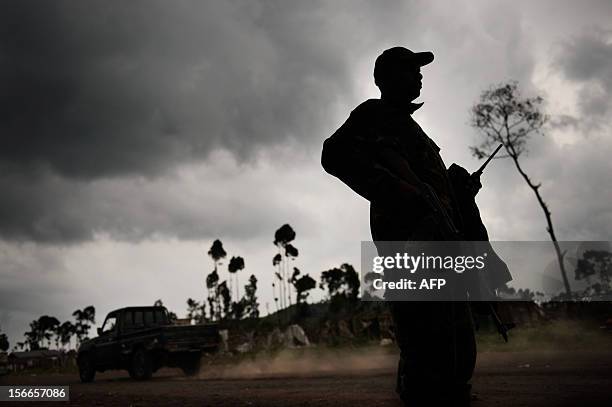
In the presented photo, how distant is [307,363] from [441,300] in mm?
17414

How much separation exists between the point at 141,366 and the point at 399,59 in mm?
15662

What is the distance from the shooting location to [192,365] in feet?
57.7

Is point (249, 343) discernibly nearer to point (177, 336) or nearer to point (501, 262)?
point (177, 336)

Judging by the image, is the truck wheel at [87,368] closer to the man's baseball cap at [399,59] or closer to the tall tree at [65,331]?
the man's baseball cap at [399,59]

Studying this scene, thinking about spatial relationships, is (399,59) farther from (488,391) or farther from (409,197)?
(488,391)

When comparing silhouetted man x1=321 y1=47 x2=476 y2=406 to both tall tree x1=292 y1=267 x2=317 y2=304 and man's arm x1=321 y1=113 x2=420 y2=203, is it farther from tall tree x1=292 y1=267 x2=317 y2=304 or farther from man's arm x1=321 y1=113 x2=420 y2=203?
tall tree x1=292 y1=267 x2=317 y2=304

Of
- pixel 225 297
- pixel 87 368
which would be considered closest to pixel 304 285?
pixel 225 297

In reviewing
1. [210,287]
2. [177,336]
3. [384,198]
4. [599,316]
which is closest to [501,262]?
[384,198]

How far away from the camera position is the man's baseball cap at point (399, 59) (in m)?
3.33

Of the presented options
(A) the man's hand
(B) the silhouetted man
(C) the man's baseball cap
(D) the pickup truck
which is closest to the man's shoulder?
(B) the silhouetted man

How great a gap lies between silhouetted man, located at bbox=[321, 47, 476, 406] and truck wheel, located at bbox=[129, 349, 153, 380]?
14950mm

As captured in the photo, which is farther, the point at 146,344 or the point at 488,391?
the point at 146,344

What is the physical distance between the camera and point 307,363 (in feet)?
64.3

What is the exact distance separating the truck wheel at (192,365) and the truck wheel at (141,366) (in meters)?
1.07
